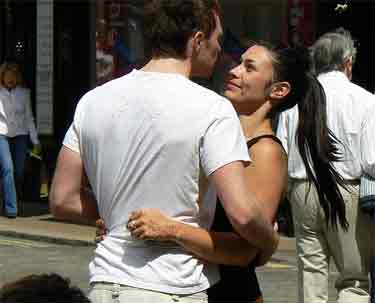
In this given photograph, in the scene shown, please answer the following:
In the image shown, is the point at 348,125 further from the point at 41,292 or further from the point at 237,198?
the point at 41,292

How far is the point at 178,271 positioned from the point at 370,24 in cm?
1026

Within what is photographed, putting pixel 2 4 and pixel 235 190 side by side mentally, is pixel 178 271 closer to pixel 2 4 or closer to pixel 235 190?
pixel 235 190

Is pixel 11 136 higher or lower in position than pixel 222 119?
lower

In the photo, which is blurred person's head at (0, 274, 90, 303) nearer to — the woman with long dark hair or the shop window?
the woman with long dark hair

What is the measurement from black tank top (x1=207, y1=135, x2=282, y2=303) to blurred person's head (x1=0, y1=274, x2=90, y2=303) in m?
0.97

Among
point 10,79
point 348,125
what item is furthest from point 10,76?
point 348,125

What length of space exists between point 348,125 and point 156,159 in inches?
143

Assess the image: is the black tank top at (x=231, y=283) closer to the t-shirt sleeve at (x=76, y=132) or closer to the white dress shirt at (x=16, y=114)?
the t-shirt sleeve at (x=76, y=132)

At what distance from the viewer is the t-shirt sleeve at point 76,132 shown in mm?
3984

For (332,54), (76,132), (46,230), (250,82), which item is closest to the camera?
(76,132)

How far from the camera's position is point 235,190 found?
3.71 metres

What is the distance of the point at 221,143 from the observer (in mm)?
3736

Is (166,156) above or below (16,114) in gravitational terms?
above

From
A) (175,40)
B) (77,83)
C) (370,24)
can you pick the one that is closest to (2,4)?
(77,83)
